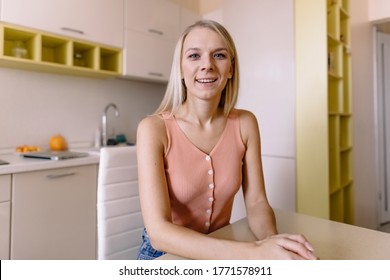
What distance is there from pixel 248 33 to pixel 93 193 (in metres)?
1.57

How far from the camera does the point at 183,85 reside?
35.3 inches

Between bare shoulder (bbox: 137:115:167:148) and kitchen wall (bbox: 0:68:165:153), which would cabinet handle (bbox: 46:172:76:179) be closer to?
kitchen wall (bbox: 0:68:165:153)

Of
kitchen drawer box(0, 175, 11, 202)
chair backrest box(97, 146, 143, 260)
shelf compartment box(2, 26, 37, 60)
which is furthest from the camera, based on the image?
shelf compartment box(2, 26, 37, 60)

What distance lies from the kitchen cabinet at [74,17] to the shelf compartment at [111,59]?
8cm

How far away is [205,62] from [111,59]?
164 centimetres

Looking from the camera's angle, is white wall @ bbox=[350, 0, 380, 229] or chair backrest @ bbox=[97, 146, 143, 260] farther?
white wall @ bbox=[350, 0, 380, 229]

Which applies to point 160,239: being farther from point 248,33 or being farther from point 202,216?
point 248,33

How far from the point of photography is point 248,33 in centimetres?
220

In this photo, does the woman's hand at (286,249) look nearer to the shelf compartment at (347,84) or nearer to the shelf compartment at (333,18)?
the shelf compartment at (333,18)

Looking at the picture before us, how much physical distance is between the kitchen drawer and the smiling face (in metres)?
1.05

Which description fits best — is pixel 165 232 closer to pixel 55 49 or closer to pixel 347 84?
pixel 55 49

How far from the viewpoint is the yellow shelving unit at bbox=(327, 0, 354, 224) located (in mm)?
2031

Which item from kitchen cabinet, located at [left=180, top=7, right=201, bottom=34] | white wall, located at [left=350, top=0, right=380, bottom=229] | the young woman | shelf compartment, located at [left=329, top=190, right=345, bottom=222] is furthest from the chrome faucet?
white wall, located at [left=350, top=0, right=380, bottom=229]
